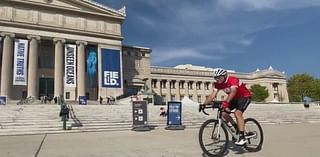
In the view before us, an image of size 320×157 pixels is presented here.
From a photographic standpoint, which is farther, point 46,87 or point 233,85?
point 46,87

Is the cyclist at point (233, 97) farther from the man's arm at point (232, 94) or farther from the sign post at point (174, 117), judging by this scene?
the sign post at point (174, 117)

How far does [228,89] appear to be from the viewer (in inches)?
270

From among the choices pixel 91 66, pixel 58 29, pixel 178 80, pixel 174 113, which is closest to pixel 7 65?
pixel 58 29

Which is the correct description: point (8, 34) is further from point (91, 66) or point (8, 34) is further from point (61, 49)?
point (91, 66)

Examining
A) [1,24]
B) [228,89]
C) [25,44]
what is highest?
[1,24]

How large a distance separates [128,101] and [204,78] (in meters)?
38.5

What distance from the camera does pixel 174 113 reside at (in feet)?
60.3

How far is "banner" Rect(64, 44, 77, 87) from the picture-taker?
1656 inches

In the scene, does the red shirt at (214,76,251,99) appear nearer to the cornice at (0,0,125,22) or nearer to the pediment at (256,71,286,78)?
the cornice at (0,0,125,22)

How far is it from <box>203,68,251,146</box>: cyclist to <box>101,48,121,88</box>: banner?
38980mm

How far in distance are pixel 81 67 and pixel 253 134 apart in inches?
1617

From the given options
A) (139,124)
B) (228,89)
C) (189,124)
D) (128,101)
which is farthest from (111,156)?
(128,101)

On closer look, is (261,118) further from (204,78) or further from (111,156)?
(204,78)

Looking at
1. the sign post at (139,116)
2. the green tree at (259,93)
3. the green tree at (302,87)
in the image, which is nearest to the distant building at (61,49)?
the sign post at (139,116)
